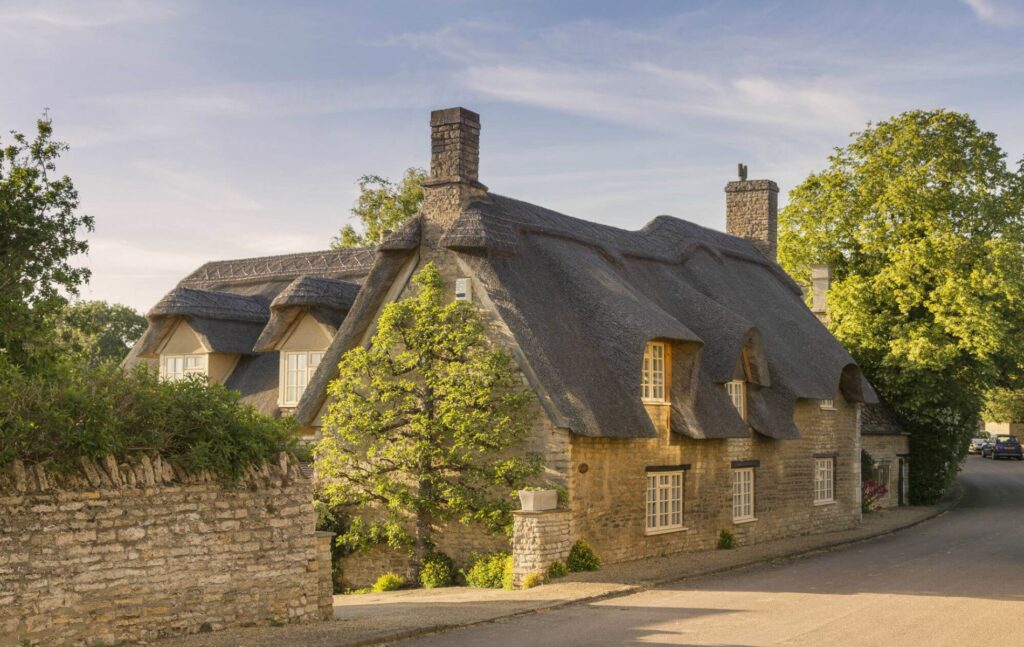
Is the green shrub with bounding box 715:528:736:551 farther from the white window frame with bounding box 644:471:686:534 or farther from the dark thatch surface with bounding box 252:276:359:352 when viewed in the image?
the dark thatch surface with bounding box 252:276:359:352

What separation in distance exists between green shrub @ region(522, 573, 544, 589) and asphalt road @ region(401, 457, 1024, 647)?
1.95 m

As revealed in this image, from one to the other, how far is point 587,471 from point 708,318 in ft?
20.3

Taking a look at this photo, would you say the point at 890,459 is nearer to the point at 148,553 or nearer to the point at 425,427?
the point at 425,427

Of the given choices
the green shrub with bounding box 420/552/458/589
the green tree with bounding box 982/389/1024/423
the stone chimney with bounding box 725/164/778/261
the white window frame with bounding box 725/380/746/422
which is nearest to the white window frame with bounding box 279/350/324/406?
the green shrub with bounding box 420/552/458/589

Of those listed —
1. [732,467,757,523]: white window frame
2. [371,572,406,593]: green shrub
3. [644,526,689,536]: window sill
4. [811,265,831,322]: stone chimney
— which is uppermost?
[811,265,831,322]: stone chimney

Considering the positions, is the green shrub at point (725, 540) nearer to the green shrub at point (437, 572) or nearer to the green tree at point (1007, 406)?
the green shrub at point (437, 572)

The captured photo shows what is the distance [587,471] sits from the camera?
21.0 m

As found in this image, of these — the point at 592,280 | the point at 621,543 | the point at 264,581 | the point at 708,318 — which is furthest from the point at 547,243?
the point at 264,581

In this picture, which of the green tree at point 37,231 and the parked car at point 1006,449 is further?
the parked car at point 1006,449

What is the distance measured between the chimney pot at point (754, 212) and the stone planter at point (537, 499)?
17.5 m

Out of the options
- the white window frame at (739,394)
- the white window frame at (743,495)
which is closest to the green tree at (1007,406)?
the white window frame at (743,495)

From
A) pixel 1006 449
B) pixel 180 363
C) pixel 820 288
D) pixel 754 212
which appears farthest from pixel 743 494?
pixel 1006 449

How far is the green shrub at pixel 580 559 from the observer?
2041cm

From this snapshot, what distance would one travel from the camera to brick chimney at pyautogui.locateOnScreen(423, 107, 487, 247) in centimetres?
2243
